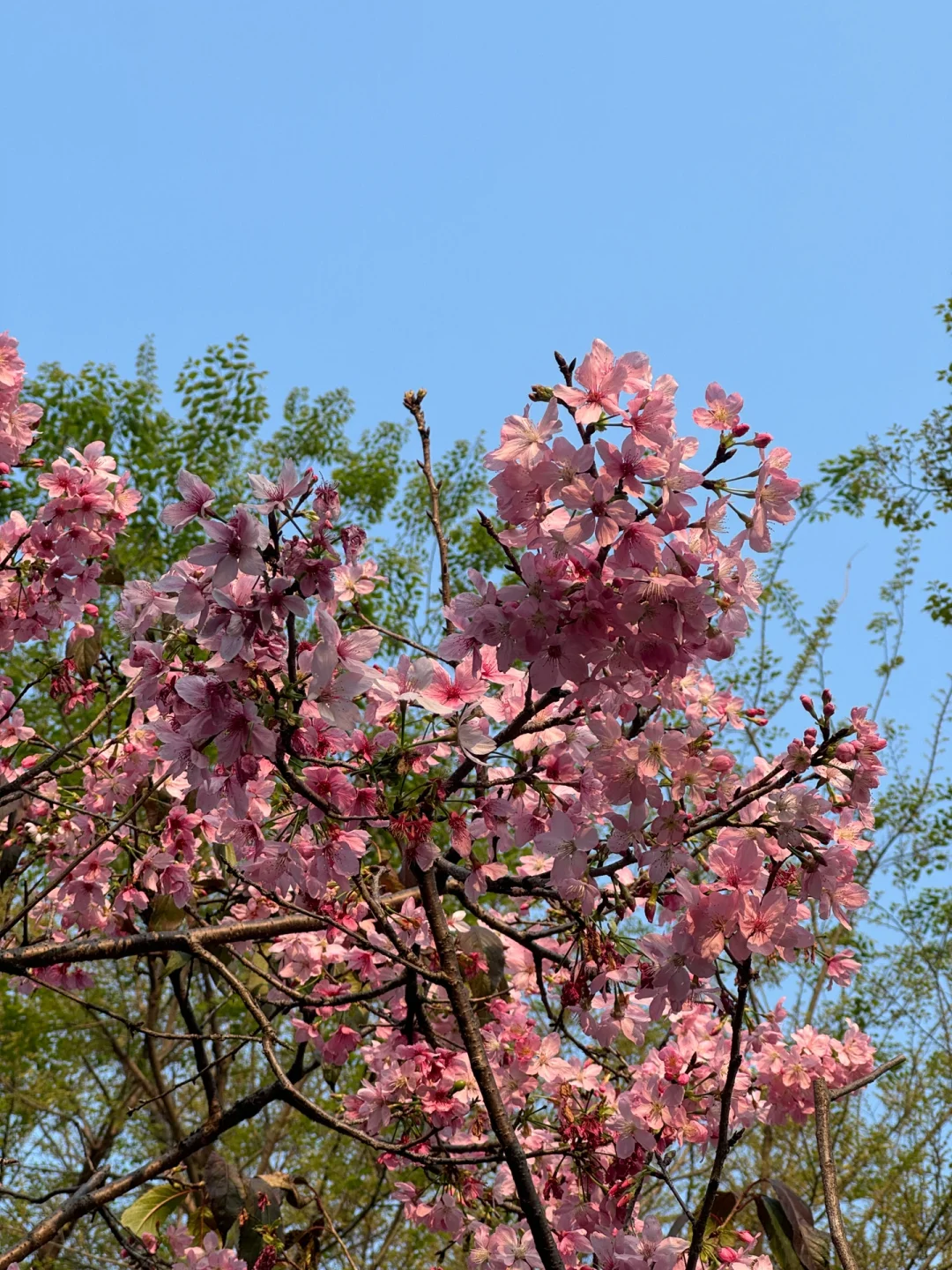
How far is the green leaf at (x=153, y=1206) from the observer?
10.3ft

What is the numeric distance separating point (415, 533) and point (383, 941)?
7.38m

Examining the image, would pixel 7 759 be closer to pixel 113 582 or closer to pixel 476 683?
pixel 113 582

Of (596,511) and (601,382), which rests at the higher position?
(601,382)

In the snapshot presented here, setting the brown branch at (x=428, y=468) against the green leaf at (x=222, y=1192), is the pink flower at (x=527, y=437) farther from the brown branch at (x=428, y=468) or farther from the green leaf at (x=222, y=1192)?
the green leaf at (x=222, y=1192)

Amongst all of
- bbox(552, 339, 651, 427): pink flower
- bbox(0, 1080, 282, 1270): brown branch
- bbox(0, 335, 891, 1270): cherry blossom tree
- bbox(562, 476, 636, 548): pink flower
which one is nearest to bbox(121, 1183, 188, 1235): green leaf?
bbox(0, 335, 891, 1270): cherry blossom tree

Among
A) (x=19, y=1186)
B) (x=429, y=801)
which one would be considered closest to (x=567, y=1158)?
(x=429, y=801)

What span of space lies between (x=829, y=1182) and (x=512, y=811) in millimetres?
854

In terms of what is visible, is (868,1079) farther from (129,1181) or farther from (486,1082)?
(129,1181)

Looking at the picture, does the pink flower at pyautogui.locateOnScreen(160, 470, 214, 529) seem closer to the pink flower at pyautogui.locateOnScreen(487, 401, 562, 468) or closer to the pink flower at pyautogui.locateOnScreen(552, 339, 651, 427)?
the pink flower at pyautogui.locateOnScreen(487, 401, 562, 468)

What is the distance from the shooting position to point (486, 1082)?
7.06 feet

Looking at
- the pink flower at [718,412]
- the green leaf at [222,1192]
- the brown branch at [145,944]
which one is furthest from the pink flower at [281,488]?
the green leaf at [222,1192]

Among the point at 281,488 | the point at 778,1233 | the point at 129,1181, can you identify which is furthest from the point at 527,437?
the point at 129,1181

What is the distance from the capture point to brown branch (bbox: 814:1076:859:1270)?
1791mm

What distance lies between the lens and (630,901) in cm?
192
